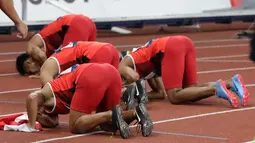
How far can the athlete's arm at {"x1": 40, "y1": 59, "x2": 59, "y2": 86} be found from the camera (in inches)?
278

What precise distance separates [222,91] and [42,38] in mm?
3058

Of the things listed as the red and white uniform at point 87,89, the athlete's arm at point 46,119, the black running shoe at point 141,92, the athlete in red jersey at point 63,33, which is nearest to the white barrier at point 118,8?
the athlete in red jersey at point 63,33

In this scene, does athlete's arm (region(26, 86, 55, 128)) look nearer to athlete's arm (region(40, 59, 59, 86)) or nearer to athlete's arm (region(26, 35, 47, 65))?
athlete's arm (region(40, 59, 59, 86))

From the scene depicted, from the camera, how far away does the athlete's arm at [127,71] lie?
7.79 meters

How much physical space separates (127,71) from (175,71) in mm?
541

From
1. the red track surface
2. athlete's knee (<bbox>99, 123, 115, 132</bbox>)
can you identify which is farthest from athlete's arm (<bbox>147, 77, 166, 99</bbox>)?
athlete's knee (<bbox>99, 123, 115, 132</bbox>)

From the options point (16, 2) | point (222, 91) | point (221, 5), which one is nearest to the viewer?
point (222, 91)

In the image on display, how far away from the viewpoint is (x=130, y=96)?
6922 millimetres

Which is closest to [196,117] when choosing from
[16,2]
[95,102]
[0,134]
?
[95,102]

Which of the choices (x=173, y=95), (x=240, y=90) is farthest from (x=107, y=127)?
(x=240, y=90)

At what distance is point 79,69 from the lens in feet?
21.3

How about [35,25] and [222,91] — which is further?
[35,25]

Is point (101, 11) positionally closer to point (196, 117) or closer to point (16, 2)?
point (16, 2)

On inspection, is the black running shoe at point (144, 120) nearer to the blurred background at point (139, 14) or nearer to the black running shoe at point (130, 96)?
the black running shoe at point (130, 96)
